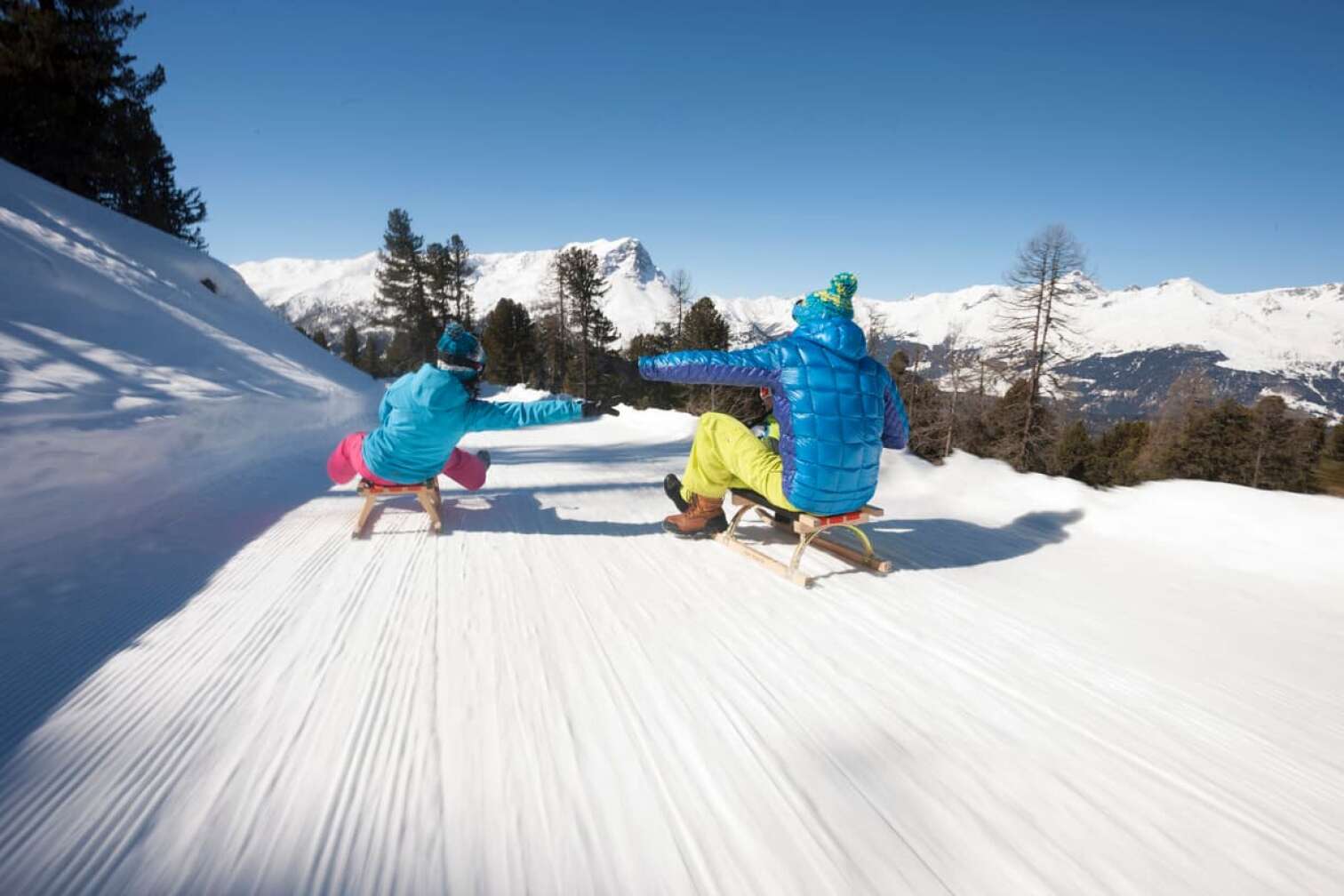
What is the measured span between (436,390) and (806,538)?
268cm

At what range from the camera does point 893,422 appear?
3420 millimetres

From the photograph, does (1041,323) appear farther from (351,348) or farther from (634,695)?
(351,348)

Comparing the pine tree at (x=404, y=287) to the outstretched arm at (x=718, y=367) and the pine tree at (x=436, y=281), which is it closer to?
the pine tree at (x=436, y=281)

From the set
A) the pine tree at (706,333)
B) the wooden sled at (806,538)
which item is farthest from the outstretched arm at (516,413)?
the pine tree at (706,333)

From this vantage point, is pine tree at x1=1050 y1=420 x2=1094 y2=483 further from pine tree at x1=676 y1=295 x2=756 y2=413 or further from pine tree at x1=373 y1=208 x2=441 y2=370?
pine tree at x1=373 y1=208 x2=441 y2=370

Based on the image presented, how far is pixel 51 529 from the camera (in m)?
3.29

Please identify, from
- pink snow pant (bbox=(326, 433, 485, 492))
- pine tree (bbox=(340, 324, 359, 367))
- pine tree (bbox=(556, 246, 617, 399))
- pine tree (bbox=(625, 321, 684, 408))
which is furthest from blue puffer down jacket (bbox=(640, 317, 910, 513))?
pine tree (bbox=(340, 324, 359, 367))

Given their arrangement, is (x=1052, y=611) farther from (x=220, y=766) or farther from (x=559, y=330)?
(x=559, y=330)

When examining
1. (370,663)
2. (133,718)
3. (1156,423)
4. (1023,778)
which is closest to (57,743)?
(133,718)

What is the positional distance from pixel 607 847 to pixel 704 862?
0.27m

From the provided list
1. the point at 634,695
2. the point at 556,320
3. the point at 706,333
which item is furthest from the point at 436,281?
the point at 634,695

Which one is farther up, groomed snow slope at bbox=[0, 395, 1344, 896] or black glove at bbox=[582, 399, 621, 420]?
black glove at bbox=[582, 399, 621, 420]

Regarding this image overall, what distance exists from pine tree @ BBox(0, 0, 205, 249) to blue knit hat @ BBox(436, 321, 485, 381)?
1928 centimetres

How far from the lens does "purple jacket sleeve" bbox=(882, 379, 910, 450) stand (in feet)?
11.0
